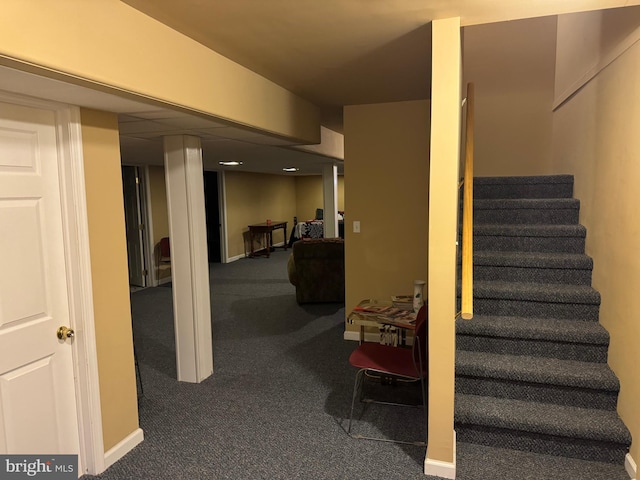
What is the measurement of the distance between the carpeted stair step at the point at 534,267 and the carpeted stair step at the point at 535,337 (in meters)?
0.34

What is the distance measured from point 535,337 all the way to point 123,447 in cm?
249

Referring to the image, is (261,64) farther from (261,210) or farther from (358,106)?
(261,210)

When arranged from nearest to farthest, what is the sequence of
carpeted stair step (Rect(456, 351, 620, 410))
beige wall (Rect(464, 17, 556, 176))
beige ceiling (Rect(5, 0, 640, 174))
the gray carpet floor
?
beige ceiling (Rect(5, 0, 640, 174))
the gray carpet floor
carpeted stair step (Rect(456, 351, 620, 410))
beige wall (Rect(464, 17, 556, 176))

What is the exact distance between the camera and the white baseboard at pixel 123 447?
94.0 inches

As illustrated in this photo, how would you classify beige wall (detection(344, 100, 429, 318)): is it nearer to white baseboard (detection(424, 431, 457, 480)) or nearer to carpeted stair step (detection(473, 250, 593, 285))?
carpeted stair step (detection(473, 250, 593, 285))

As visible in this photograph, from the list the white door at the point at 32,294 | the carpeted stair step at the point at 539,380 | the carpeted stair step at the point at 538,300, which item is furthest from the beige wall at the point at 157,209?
the carpeted stair step at the point at 539,380

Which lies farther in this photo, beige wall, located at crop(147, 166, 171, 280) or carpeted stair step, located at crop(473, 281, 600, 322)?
beige wall, located at crop(147, 166, 171, 280)

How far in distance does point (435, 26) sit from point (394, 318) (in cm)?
181

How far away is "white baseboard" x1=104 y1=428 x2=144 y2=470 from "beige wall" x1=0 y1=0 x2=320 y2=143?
1.87m

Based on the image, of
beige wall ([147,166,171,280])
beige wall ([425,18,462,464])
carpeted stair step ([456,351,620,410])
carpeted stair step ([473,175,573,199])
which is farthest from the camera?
beige wall ([147,166,171,280])

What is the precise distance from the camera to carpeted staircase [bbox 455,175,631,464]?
2395 millimetres

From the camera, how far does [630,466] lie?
7.18 feet

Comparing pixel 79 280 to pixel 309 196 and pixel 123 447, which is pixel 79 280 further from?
pixel 309 196
